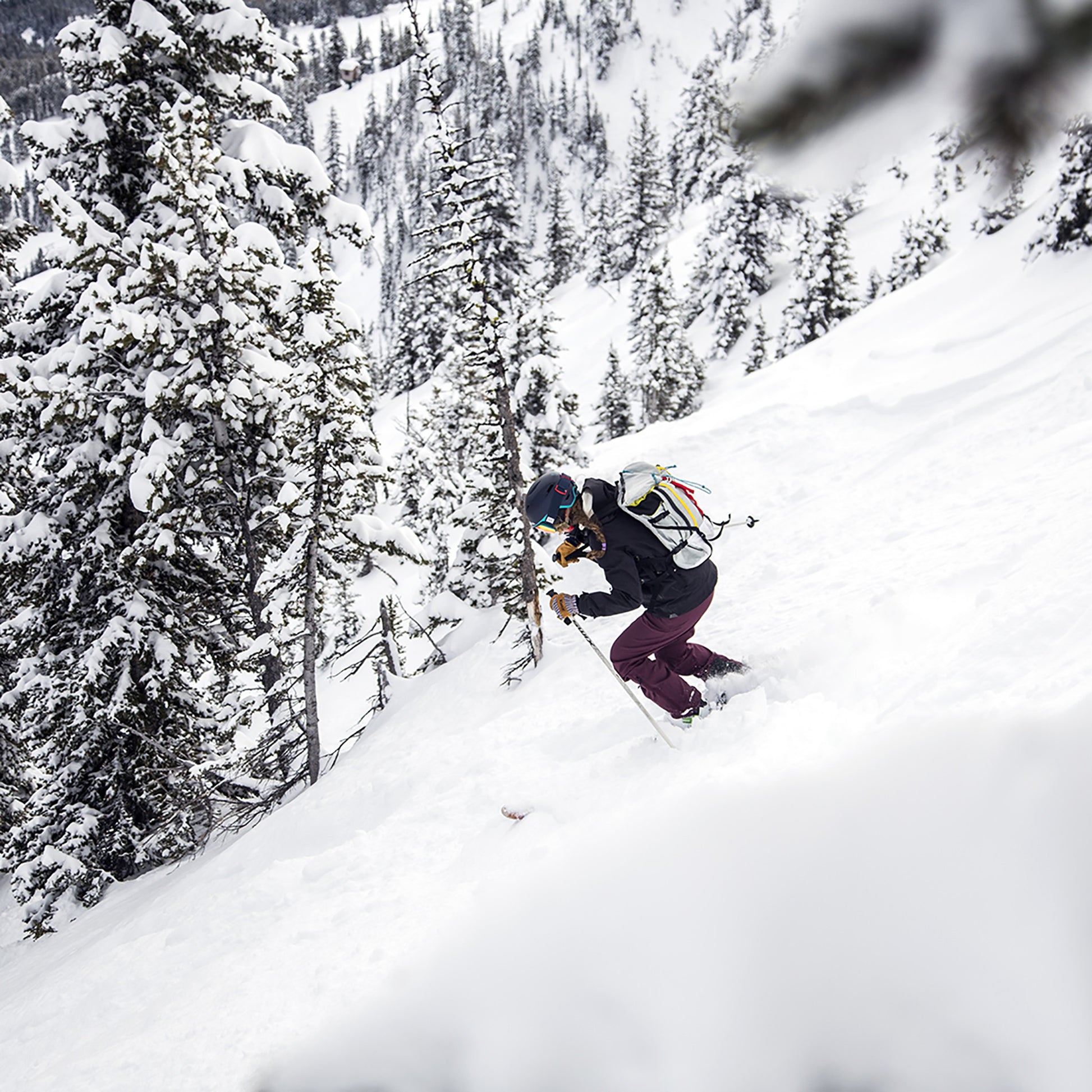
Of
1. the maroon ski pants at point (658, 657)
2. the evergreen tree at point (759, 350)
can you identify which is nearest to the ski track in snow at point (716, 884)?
the maroon ski pants at point (658, 657)

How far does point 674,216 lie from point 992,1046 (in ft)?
270

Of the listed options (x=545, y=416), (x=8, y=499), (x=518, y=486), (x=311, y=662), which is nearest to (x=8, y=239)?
(x=8, y=499)

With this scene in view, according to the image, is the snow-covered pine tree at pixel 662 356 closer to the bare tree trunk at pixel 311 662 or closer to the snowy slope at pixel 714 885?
the snowy slope at pixel 714 885

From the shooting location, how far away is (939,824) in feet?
9.54

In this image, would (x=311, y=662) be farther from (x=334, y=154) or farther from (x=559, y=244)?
(x=334, y=154)

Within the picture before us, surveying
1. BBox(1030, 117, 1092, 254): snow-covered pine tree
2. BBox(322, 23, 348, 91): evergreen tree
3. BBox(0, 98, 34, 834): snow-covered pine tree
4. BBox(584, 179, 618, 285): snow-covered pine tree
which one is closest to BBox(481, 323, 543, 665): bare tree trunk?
BBox(0, 98, 34, 834): snow-covered pine tree

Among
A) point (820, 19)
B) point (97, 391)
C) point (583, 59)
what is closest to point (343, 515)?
point (97, 391)

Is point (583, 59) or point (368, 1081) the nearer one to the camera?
point (368, 1081)

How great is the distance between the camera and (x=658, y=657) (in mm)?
5965

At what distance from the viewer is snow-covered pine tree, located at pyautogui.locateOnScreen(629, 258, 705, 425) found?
38375 millimetres

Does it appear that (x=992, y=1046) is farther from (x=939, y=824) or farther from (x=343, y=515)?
(x=343, y=515)

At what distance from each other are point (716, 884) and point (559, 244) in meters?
77.7

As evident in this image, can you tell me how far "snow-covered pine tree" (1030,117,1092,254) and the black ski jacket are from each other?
1271cm

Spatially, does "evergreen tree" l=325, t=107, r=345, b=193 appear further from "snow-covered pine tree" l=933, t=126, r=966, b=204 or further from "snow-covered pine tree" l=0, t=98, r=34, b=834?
"snow-covered pine tree" l=933, t=126, r=966, b=204
